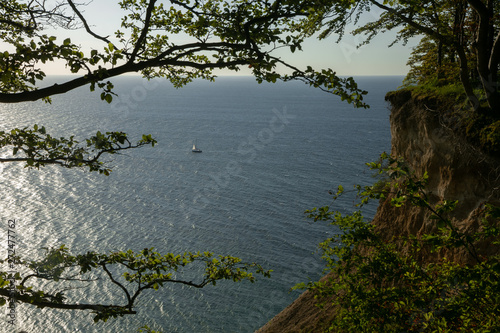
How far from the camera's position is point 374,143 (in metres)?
87.1

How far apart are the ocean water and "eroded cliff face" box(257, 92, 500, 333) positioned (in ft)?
16.9

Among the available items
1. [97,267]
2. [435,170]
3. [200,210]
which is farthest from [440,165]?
[200,210]

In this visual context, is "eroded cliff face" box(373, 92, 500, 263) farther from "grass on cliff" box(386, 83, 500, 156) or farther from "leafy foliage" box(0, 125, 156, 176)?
"leafy foliage" box(0, 125, 156, 176)

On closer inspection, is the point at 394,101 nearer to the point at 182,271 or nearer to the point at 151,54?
the point at 151,54

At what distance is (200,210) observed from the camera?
54969 millimetres

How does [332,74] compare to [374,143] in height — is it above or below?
above

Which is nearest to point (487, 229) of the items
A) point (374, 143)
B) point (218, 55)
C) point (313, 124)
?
point (218, 55)

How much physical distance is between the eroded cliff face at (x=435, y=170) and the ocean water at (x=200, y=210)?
5157 mm

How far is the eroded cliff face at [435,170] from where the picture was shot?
1455 centimetres

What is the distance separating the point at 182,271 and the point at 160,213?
1547cm

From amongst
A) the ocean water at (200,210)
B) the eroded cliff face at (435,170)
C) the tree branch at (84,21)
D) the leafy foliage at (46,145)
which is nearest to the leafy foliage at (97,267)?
the leafy foliage at (46,145)

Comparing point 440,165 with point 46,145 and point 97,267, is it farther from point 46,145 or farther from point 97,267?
point 46,145

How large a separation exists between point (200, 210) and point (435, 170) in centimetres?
4107

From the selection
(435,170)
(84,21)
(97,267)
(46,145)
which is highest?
(84,21)
